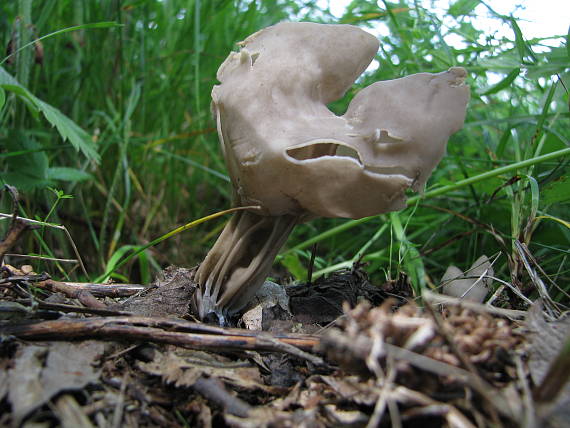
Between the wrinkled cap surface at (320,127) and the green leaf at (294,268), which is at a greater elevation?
the wrinkled cap surface at (320,127)

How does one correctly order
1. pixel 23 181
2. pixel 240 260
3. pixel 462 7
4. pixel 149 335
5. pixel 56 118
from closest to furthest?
pixel 149 335, pixel 240 260, pixel 56 118, pixel 23 181, pixel 462 7

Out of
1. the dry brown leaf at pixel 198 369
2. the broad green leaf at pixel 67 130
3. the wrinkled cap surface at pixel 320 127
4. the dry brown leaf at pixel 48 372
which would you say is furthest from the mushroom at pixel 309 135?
the broad green leaf at pixel 67 130

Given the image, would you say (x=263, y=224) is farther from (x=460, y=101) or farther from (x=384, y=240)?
(x=384, y=240)

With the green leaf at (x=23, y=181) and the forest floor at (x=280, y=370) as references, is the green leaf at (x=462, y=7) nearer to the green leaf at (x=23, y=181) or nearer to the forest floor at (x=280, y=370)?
the forest floor at (x=280, y=370)

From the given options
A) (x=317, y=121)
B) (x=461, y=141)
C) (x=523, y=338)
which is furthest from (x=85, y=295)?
(x=461, y=141)

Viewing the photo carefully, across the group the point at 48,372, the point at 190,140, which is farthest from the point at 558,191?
the point at 190,140

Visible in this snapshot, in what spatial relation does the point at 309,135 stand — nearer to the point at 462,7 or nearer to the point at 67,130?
the point at 67,130
